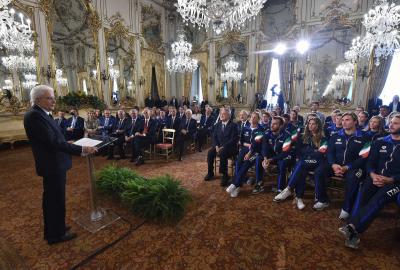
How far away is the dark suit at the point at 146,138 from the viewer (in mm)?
5404

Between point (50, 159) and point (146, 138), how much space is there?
3.55 meters

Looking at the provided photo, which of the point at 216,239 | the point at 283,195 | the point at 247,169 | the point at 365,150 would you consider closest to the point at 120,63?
the point at 247,169

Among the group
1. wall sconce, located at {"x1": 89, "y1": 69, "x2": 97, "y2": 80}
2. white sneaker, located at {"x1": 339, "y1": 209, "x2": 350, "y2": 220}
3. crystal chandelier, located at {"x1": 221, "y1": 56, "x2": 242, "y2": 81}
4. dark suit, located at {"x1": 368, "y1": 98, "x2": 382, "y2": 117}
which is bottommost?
white sneaker, located at {"x1": 339, "y1": 209, "x2": 350, "y2": 220}

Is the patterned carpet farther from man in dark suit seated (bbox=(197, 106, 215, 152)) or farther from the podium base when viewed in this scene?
man in dark suit seated (bbox=(197, 106, 215, 152))

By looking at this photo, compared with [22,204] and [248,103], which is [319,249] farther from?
[248,103]

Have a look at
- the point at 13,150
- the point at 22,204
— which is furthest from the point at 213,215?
the point at 13,150

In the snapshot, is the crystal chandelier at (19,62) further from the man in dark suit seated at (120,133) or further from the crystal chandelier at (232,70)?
the crystal chandelier at (232,70)

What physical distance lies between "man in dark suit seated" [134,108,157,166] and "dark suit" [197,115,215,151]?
1.54 m

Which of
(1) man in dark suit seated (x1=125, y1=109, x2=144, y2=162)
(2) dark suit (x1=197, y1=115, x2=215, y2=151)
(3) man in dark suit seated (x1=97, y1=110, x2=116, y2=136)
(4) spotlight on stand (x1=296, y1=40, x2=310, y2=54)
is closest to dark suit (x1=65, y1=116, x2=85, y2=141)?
(3) man in dark suit seated (x1=97, y1=110, x2=116, y2=136)

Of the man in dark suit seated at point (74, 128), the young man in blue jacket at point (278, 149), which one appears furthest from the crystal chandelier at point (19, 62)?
the young man in blue jacket at point (278, 149)

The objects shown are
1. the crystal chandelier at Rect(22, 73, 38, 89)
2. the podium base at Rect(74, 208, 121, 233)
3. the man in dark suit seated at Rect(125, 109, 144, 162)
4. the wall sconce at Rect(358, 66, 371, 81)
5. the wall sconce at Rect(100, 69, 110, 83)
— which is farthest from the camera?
the wall sconce at Rect(100, 69, 110, 83)

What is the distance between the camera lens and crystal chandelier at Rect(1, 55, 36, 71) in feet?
20.5

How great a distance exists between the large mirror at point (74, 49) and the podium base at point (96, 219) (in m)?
6.30

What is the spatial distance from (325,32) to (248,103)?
→ 13.7 ft
